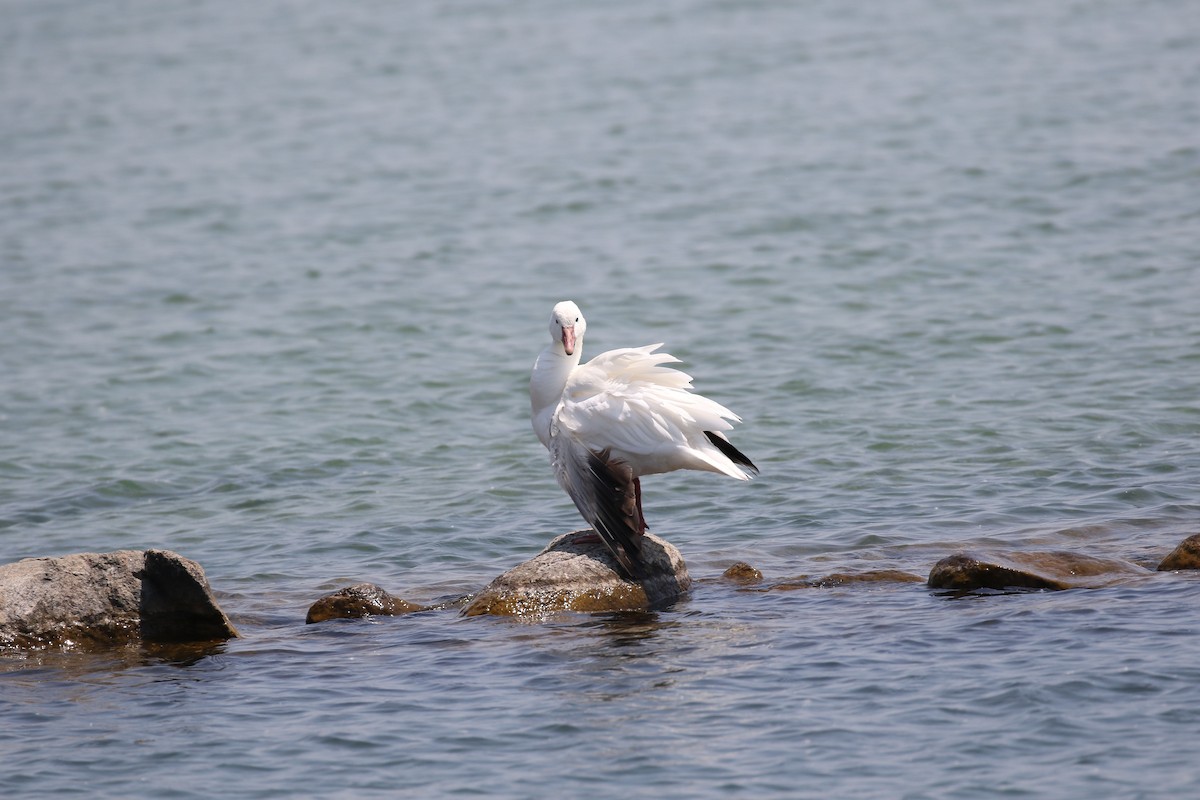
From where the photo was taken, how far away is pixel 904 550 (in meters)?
9.63

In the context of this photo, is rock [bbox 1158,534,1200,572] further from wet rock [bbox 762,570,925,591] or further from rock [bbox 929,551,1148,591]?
wet rock [bbox 762,570,925,591]

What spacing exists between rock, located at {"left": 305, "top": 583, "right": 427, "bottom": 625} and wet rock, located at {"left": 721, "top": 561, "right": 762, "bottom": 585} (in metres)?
2.06

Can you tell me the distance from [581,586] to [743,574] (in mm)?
1107

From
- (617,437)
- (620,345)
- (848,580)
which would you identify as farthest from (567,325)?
(620,345)

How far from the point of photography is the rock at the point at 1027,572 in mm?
8414

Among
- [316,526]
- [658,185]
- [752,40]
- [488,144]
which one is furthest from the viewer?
[752,40]

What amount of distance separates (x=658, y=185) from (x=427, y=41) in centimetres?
1265

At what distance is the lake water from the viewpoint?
22.7ft

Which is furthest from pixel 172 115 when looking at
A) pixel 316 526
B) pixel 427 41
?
pixel 316 526

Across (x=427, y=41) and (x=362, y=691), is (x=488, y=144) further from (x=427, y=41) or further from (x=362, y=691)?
(x=362, y=691)

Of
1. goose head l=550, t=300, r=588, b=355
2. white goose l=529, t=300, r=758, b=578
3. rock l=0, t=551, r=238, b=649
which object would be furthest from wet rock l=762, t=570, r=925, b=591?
rock l=0, t=551, r=238, b=649

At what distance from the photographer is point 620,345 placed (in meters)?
15.6

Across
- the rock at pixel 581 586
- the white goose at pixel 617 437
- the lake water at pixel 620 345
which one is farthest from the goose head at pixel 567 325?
the lake water at pixel 620 345

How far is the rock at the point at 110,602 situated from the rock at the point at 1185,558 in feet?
18.0
